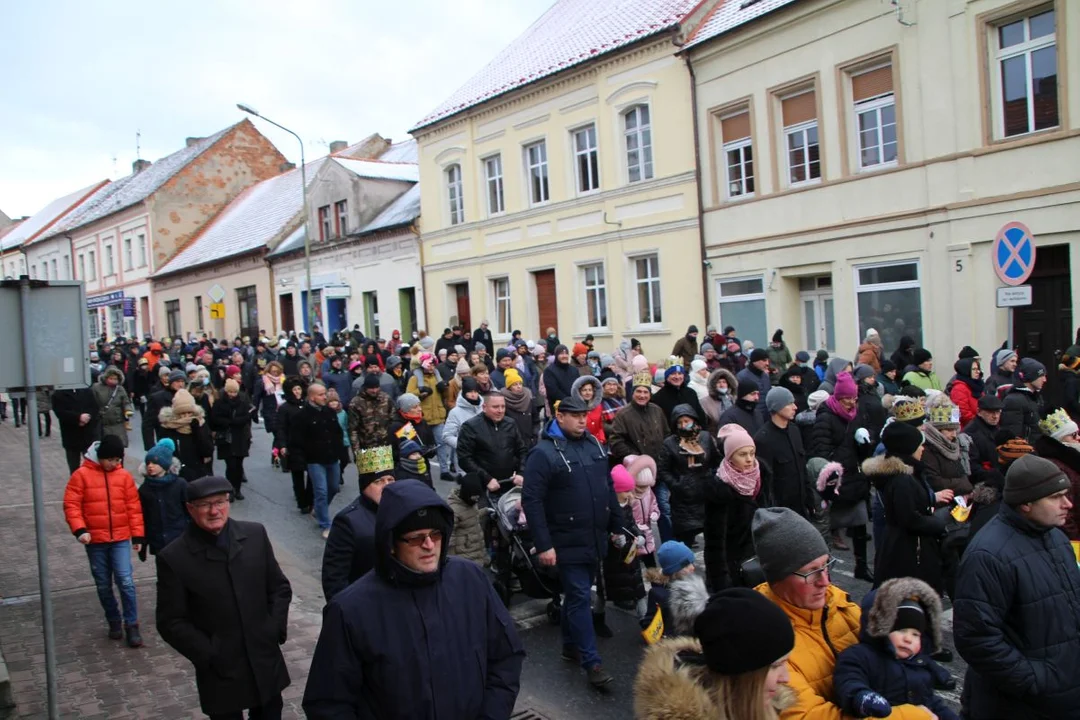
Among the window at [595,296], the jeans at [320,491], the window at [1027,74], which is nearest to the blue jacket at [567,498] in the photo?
the jeans at [320,491]

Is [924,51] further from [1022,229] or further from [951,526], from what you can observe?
[951,526]

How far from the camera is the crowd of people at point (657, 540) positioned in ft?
10.1

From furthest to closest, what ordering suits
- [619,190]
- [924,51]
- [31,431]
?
[619,190], [924,51], [31,431]

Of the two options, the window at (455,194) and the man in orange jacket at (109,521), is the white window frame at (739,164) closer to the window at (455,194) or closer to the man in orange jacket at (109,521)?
the window at (455,194)

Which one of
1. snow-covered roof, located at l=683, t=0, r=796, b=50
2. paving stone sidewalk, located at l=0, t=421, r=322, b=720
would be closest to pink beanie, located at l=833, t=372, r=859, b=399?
paving stone sidewalk, located at l=0, t=421, r=322, b=720

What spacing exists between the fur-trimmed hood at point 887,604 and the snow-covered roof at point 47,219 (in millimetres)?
66003

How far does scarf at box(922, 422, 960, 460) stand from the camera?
6941mm

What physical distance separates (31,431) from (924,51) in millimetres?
15089

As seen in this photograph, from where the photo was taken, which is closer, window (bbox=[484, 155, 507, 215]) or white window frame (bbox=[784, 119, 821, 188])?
white window frame (bbox=[784, 119, 821, 188])

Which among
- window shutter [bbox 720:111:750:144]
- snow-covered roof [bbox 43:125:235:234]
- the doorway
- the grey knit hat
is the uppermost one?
snow-covered roof [bbox 43:125:235:234]

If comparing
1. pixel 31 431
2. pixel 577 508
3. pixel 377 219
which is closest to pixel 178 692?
pixel 31 431

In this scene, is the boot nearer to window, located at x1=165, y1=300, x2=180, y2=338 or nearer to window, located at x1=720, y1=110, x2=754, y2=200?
window, located at x1=720, y1=110, x2=754, y2=200

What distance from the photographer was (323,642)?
309cm

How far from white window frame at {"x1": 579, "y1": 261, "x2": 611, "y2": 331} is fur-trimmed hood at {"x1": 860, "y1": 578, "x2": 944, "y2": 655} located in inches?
784
